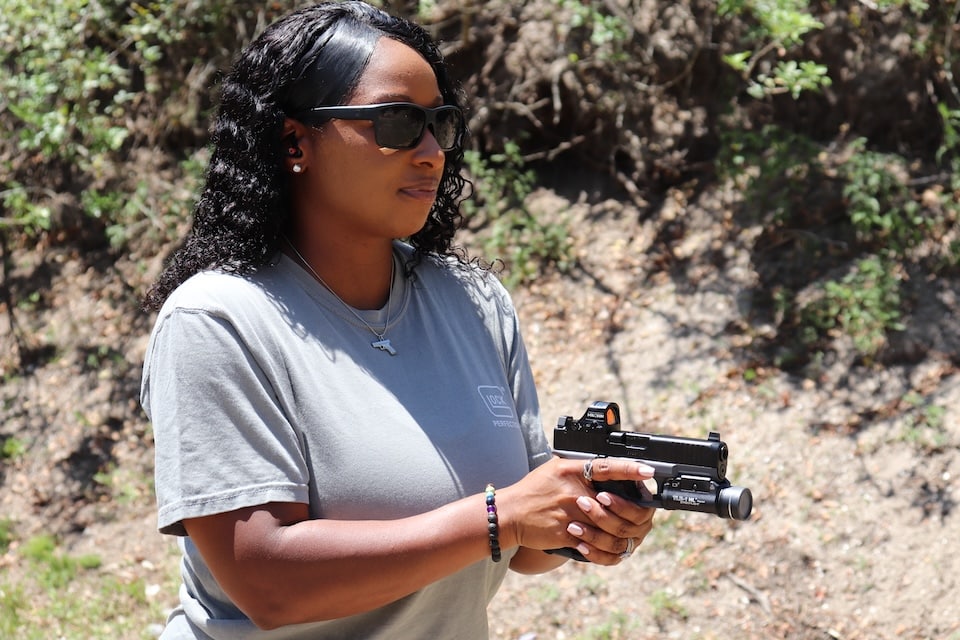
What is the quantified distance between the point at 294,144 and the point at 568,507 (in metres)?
0.84

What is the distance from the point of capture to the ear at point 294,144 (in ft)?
6.20

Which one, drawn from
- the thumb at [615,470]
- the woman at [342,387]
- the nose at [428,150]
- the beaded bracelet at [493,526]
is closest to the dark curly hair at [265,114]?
the woman at [342,387]

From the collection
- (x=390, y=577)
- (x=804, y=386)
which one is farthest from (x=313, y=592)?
(x=804, y=386)

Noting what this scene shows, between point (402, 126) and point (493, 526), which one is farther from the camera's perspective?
point (402, 126)

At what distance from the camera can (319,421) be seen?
5.52 ft

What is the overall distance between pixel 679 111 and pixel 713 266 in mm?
1163

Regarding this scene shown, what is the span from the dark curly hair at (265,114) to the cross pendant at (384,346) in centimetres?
25

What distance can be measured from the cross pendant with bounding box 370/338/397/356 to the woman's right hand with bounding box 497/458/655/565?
0.35 meters

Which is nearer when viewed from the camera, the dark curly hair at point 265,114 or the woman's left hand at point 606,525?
the woman's left hand at point 606,525

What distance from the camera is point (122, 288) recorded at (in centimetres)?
683

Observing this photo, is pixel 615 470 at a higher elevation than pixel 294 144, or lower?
lower

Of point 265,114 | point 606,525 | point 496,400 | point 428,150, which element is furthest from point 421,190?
point 606,525

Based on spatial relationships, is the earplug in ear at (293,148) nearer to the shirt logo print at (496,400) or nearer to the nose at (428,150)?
the nose at (428,150)

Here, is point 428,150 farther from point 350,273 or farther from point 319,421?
point 319,421
